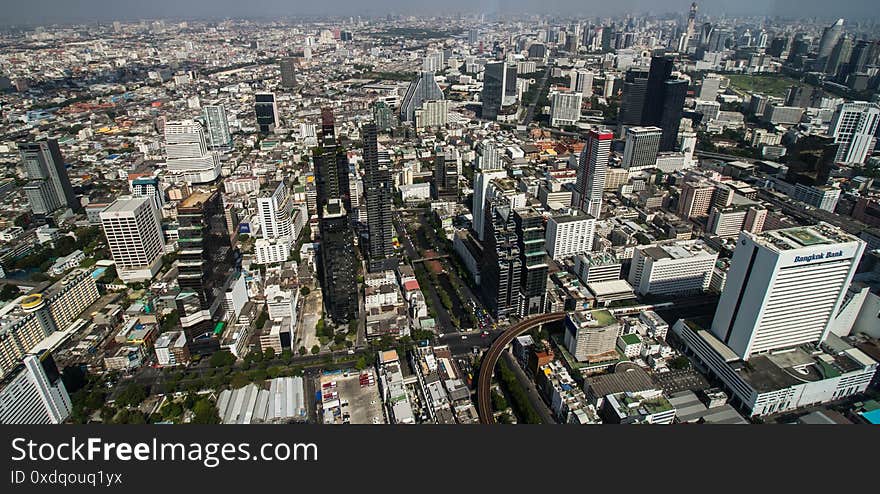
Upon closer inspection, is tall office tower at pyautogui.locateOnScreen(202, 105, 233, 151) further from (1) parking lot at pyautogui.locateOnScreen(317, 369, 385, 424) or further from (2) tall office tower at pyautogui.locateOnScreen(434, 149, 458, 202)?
(1) parking lot at pyautogui.locateOnScreen(317, 369, 385, 424)

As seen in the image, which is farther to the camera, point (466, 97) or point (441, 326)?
point (466, 97)

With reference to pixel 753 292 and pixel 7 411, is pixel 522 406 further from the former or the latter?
pixel 7 411

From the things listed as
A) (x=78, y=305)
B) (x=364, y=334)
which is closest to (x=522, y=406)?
(x=364, y=334)

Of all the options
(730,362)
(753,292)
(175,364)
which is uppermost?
(753,292)

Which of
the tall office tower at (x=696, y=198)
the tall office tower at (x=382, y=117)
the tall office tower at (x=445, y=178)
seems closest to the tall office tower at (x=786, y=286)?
the tall office tower at (x=696, y=198)

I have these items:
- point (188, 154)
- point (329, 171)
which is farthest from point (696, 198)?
point (188, 154)

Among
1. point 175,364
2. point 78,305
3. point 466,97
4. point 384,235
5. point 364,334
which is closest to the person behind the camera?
point 175,364

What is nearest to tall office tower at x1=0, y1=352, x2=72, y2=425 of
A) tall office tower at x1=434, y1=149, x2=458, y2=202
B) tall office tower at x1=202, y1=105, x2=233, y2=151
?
tall office tower at x1=434, y1=149, x2=458, y2=202
